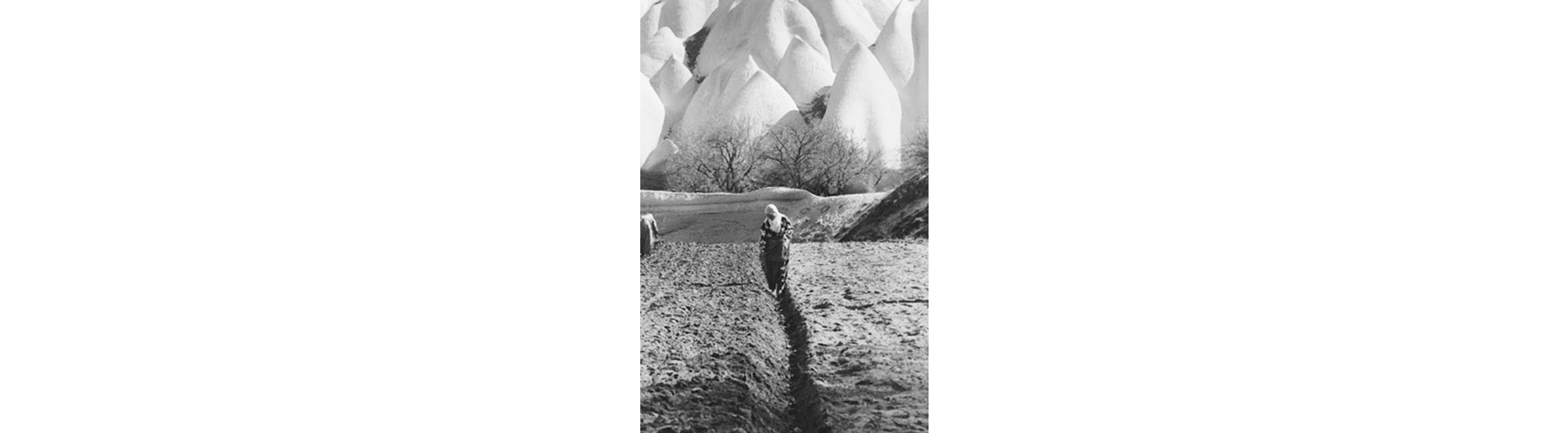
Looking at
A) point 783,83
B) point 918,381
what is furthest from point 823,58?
point 918,381

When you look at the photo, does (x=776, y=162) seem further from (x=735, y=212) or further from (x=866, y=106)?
(x=866, y=106)

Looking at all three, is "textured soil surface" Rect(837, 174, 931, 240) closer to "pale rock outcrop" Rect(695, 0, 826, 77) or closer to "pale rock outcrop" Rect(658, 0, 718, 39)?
"pale rock outcrop" Rect(695, 0, 826, 77)

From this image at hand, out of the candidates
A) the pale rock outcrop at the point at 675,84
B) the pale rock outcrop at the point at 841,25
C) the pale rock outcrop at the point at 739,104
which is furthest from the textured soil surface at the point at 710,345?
the pale rock outcrop at the point at 841,25

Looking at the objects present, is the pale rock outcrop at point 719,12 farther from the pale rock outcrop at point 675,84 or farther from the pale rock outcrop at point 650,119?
the pale rock outcrop at point 650,119

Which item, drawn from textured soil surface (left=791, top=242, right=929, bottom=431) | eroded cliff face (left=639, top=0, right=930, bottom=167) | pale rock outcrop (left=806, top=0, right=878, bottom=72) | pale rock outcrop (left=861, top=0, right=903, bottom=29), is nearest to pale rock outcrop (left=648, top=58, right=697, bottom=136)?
eroded cliff face (left=639, top=0, right=930, bottom=167)

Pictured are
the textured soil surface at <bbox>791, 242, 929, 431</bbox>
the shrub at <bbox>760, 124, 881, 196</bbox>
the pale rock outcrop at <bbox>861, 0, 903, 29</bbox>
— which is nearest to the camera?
the textured soil surface at <bbox>791, 242, 929, 431</bbox>

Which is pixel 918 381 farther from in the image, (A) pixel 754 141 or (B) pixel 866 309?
(A) pixel 754 141

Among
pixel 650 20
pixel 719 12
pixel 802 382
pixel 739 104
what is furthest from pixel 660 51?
pixel 802 382
